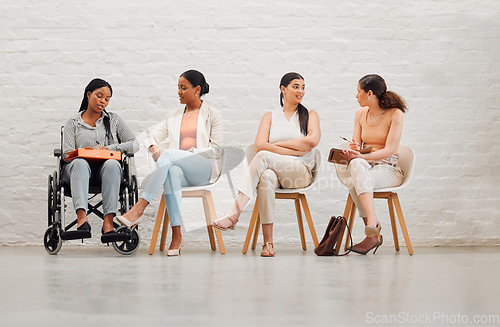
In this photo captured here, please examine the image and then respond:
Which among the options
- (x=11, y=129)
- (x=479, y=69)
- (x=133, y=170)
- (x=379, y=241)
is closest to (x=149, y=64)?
(x=133, y=170)

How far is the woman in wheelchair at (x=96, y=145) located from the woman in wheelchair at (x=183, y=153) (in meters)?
0.18

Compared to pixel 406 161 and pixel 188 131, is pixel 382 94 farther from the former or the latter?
pixel 188 131

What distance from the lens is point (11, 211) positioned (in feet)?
15.1

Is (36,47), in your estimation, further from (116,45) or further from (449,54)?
(449,54)

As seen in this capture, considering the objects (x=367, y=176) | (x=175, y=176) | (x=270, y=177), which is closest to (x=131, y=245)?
(x=175, y=176)

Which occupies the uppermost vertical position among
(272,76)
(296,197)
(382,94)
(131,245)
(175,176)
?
(272,76)

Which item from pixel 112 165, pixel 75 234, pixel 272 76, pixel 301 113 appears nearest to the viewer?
pixel 75 234

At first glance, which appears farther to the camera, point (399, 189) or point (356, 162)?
point (399, 189)

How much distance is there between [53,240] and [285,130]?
1521 mm

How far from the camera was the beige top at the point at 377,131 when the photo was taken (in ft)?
13.0

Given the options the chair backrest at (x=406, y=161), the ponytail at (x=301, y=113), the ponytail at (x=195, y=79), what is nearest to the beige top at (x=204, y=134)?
the ponytail at (x=195, y=79)

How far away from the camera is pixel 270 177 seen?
3777 millimetres

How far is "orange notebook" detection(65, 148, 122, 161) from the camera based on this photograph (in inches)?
149

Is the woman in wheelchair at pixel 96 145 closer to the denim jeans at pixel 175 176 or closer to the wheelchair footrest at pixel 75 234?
the wheelchair footrest at pixel 75 234
